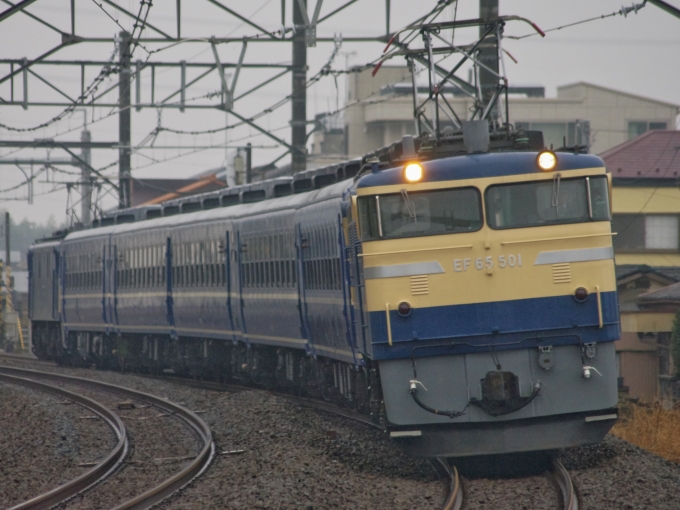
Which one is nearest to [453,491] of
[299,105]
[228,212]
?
[228,212]

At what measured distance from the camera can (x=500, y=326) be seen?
11320 mm

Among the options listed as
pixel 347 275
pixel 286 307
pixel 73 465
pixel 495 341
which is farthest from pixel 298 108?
pixel 495 341

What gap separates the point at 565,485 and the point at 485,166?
3.07 metres

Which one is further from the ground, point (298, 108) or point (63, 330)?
point (298, 108)

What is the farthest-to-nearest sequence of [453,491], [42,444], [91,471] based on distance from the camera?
[42,444] < [91,471] < [453,491]

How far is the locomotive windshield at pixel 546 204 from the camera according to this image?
453 inches

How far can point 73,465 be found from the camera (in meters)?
13.5

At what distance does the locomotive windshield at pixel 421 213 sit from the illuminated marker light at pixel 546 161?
656 millimetres

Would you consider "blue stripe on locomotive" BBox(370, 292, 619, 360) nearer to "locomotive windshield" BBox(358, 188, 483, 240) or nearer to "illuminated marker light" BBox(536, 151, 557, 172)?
"locomotive windshield" BBox(358, 188, 483, 240)

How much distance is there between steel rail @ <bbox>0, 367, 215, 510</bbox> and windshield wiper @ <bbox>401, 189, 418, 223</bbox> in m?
3.40

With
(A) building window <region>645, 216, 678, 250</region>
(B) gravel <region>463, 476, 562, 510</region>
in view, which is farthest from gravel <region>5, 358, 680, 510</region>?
(A) building window <region>645, 216, 678, 250</region>

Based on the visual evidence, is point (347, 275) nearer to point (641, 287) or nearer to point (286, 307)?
point (286, 307)

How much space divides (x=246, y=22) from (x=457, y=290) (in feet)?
30.6

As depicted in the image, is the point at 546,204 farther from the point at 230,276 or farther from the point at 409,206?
the point at 230,276
